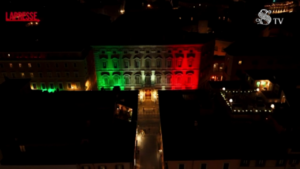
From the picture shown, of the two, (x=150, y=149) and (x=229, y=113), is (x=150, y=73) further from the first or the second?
(x=229, y=113)

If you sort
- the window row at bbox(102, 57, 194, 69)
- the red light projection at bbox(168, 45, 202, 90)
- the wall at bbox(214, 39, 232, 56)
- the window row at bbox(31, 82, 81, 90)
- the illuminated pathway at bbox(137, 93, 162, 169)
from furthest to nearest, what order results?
the wall at bbox(214, 39, 232, 56)
the window row at bbox(102, 57, 194, 69)
the red light projection at bbox(168, 45, 202, 90)
the window row at bbox(31, 82, 81, 90)
the illuminated pathway at bbox(137, 93, 162, 169)

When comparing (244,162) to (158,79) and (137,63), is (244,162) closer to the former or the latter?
(158,79)

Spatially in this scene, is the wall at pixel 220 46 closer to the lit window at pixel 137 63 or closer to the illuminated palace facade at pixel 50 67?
the lit window at pixel 137 63

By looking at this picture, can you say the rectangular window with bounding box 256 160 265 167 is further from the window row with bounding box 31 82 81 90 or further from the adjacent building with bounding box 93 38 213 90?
the window row with bounding box 31 82 81 90

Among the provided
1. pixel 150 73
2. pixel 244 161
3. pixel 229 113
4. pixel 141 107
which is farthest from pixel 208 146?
pixel 150 73

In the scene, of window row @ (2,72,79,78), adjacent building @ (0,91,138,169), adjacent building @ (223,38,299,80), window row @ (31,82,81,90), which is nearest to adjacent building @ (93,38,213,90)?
window row @ (31,82,81,90)

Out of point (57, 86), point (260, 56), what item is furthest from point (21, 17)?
point (260, 56)

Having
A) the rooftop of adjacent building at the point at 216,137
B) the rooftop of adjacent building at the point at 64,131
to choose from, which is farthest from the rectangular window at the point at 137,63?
the rooftop of adjacent building at the point at 216,137
